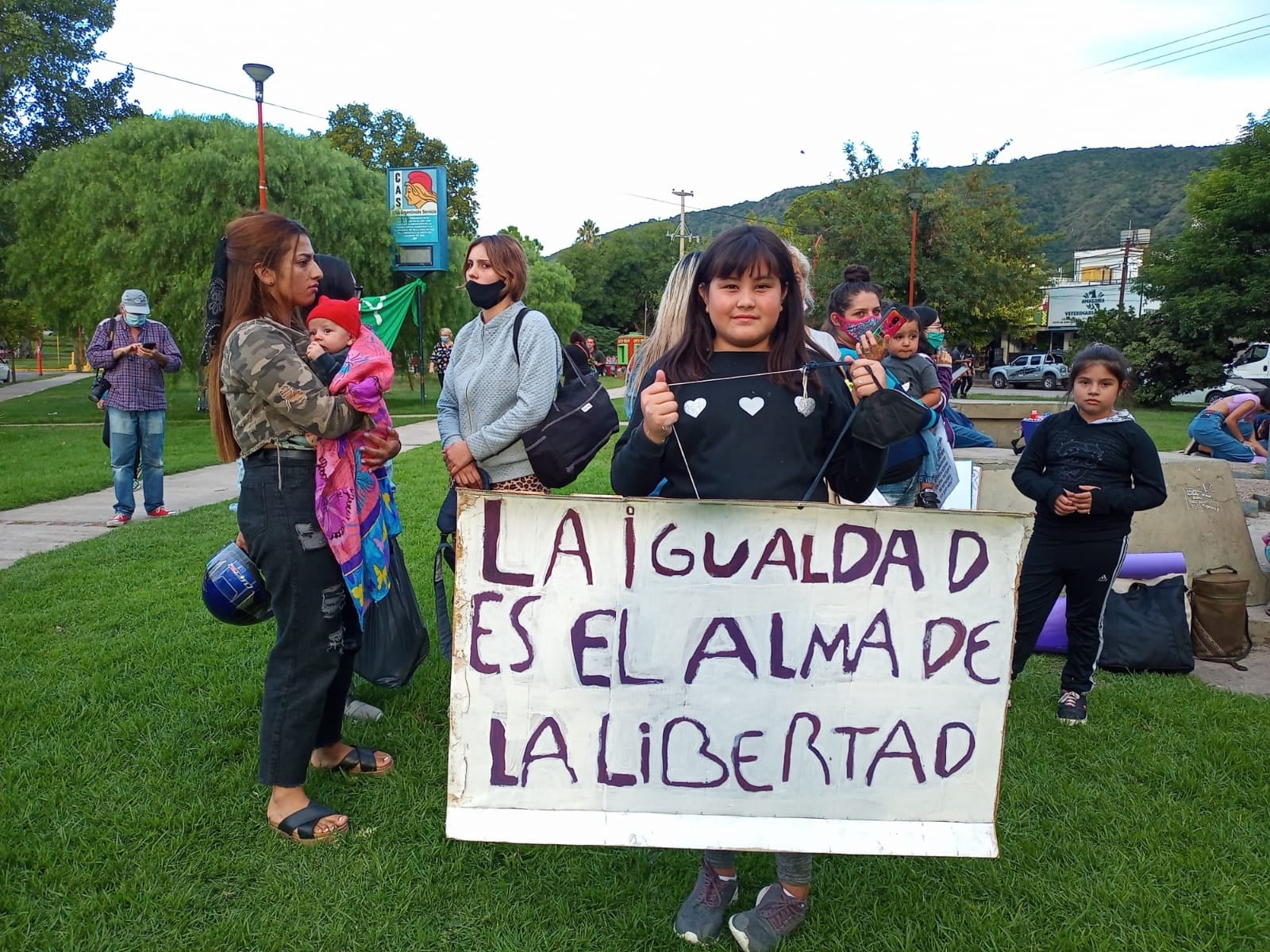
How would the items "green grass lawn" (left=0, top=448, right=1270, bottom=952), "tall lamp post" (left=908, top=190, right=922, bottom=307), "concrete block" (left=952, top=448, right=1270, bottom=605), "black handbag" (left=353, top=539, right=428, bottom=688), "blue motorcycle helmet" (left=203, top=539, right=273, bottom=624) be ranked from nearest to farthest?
"green grass lawn" (left=0, top=448, right=1270, bottom=952)
"blue motorcycle helmet" (left=203, top=539, right=273, bottom=624)
"black handbag" (left=353, top=539, right=428, bottom=688)
"concrete block" (left=952, top=448, right=1270, bottom=605)
"tall lamp post" (left=908, top=190, right=922, bottom=307)

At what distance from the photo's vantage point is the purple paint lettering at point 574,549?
2.08 m

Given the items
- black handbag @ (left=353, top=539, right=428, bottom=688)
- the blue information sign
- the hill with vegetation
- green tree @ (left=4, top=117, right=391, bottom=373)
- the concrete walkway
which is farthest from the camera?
the hill with vegetation

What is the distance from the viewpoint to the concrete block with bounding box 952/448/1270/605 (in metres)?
5.24

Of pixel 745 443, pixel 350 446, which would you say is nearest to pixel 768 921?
pixel 745 443

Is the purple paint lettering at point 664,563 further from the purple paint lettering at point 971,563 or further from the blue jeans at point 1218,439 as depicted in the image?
the blue jeans at point 1218,439

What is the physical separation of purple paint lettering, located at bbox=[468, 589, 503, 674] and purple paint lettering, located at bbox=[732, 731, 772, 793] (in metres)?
0.59

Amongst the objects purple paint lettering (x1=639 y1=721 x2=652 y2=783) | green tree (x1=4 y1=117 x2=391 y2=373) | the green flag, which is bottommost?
purple paint lettering (x1=639 y1=721 x2=652 y2=783)

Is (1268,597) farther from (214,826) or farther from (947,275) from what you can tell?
(947,275)

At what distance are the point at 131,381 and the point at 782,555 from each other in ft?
23.1

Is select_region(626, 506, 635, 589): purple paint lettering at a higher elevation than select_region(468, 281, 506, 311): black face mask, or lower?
lower

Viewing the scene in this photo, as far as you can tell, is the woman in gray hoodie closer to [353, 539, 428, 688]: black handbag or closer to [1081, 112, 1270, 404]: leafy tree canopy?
[353, 539, 428, 688]: black handbag

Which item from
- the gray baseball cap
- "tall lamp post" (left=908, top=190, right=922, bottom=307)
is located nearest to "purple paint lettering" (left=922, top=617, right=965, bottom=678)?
the gray baseball cap

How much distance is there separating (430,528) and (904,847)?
5633mm

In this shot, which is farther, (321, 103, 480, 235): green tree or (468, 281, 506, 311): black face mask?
(321, 103, 480, 235): green tree
